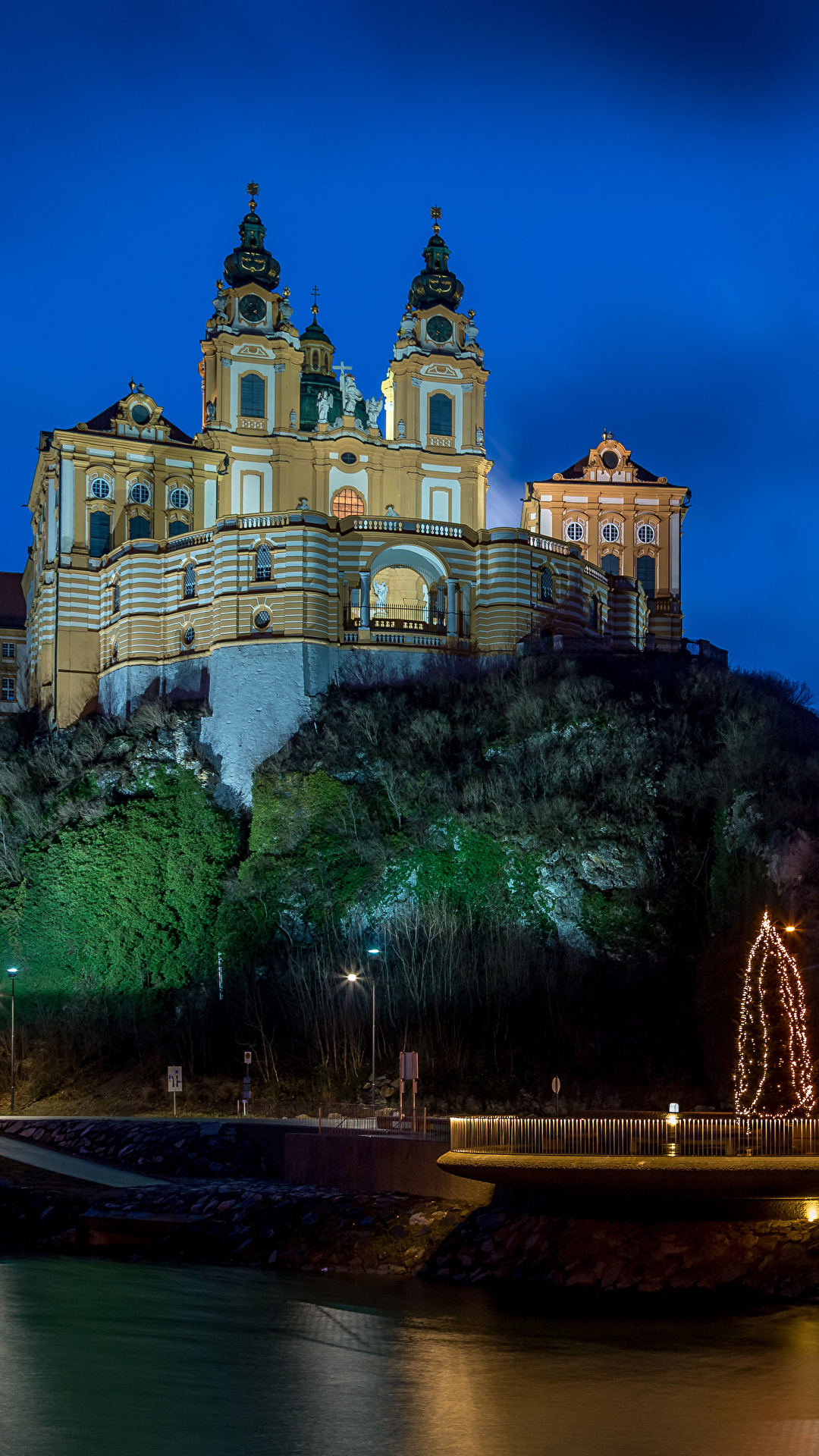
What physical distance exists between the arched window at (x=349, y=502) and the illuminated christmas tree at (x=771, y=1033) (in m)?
37.7

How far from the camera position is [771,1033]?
51031 mm

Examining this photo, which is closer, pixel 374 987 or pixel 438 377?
pixel 374 987

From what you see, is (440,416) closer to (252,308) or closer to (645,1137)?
(252,308)

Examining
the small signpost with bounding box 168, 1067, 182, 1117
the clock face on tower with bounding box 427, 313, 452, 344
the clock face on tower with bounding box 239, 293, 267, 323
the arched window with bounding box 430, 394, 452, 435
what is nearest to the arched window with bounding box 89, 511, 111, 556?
the clock face on tower with bounding box 239, 293, 267, 323

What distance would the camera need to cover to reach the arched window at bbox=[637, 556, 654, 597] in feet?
306

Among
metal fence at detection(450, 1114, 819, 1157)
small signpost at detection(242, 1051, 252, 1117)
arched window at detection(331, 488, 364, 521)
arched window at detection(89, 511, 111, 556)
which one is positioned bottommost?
small signpost at detection(242, 1051, 252, 1117)

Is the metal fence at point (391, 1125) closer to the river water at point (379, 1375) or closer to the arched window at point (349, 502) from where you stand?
the river water at point (379, 1375)

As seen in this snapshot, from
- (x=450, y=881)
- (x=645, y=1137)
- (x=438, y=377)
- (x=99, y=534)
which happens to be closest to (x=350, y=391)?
(x=438, y=377)

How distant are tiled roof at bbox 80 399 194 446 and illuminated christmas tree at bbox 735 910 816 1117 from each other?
1710 inches

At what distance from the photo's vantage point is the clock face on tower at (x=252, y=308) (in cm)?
8519

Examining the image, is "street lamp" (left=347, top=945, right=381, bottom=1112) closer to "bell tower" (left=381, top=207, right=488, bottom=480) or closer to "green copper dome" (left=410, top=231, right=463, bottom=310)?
"bell tower" (left=381, top=207, right=488, bottom=480)

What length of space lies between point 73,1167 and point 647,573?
189ft

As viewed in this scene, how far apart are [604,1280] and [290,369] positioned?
60592mm

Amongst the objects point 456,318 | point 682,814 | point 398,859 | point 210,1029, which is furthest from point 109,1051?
point 456,318
